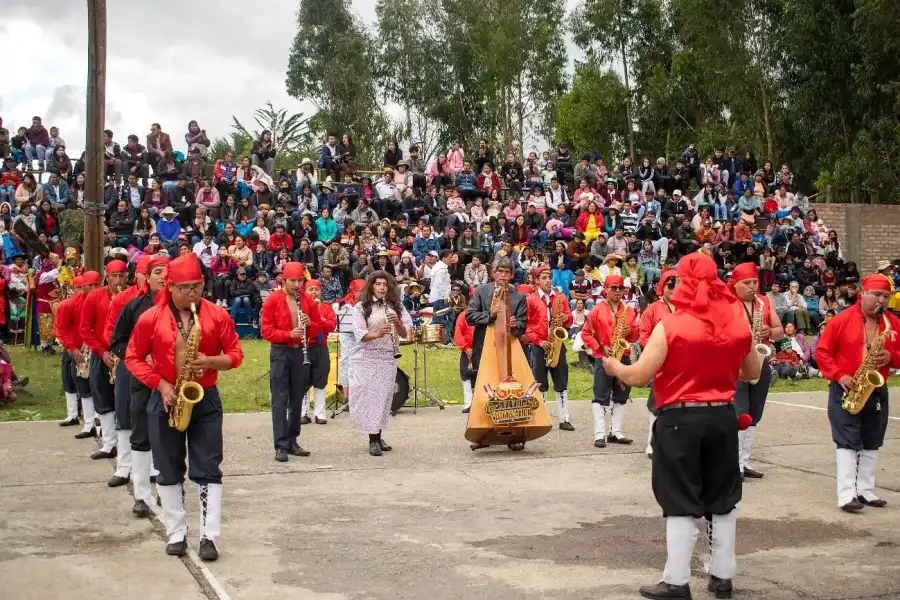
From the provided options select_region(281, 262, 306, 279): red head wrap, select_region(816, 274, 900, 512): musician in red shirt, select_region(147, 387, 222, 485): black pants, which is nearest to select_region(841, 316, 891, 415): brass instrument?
select_region(816, 274, 900, 512): musician in red shirt

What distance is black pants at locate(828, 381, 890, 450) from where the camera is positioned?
8.66 metres

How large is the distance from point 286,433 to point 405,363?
807cm

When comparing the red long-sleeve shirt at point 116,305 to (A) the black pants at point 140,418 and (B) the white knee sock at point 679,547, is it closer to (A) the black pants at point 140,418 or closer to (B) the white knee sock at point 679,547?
(A) the black pants at point 140,418

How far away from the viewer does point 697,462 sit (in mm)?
6062

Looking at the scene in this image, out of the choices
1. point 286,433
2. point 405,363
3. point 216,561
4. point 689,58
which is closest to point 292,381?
point 286,433

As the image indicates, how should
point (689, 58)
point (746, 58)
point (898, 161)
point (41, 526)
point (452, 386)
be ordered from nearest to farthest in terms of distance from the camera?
point (41, 526) → point (452, 386) → point (898, 161) → point (746, 58) → point (689, 58)

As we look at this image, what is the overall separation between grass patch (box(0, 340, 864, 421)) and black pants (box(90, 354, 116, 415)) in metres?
3.76

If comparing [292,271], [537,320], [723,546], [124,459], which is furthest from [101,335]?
[723,546]

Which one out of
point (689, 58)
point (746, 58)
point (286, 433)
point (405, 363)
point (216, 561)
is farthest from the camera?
point (689, 58)

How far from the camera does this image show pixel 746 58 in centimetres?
4269

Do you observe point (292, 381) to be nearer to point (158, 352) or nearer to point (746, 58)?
point (158, 352)

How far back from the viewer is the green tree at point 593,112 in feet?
162

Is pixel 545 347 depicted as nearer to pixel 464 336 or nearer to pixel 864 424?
pixel 464 336

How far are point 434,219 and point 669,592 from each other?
70.9 feet
